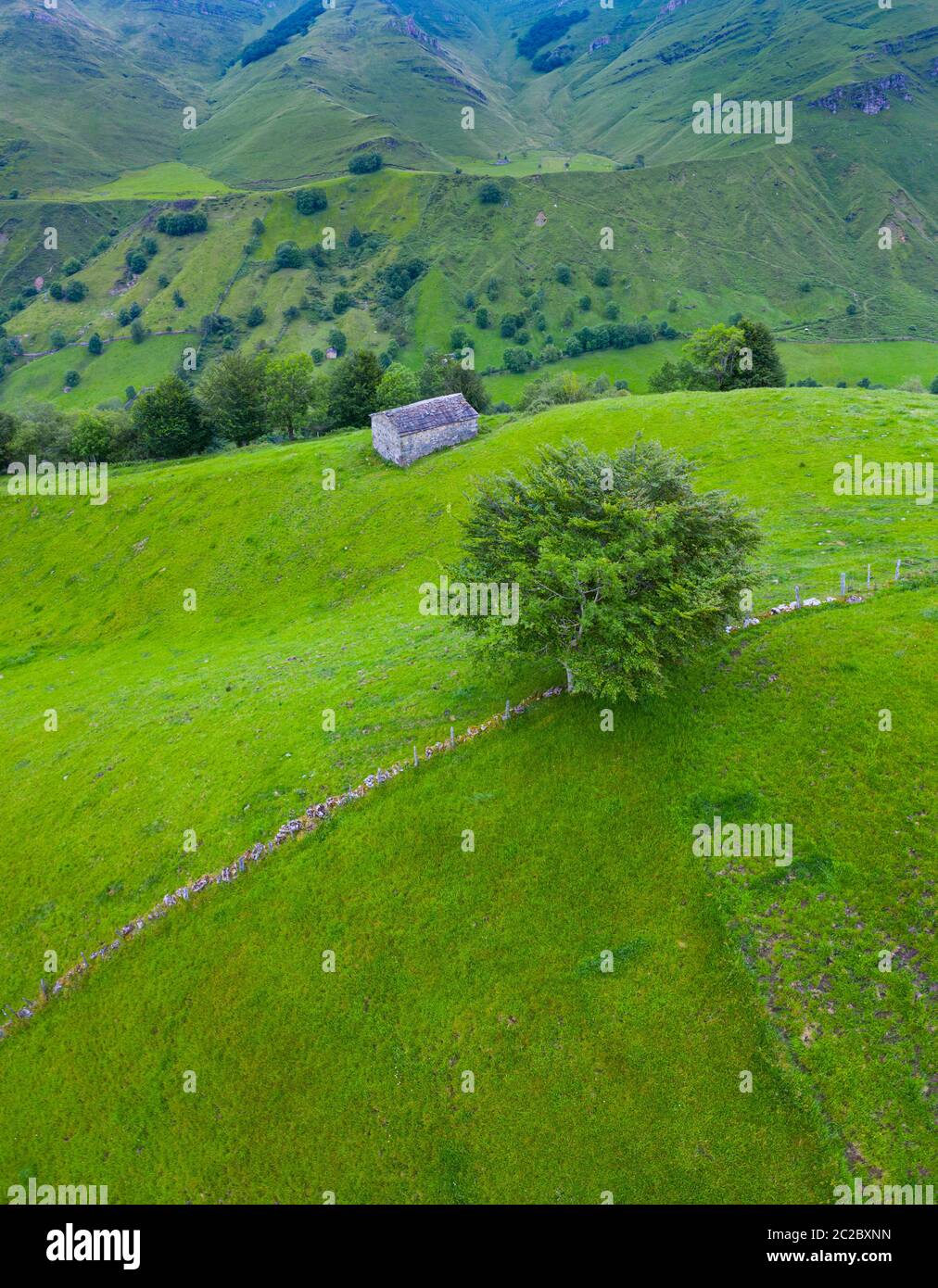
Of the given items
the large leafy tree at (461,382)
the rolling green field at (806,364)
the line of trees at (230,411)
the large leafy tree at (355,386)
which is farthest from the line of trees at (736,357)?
the rolling green field at (806,364)

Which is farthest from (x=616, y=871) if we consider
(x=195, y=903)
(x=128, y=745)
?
(x=128, y=745)

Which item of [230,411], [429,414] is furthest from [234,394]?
[429,414]

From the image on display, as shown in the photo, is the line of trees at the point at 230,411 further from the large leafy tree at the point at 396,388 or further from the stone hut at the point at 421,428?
the stone hut at the point at 421,428

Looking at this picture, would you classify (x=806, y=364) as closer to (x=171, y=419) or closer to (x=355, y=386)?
(x=355, y=386)
